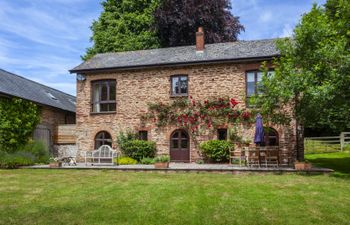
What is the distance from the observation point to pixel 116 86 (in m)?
18.0

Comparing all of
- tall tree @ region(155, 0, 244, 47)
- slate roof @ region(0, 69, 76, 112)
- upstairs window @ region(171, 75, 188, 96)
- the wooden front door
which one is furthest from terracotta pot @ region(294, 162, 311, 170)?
tall tree @ region(155, 0, 244, 47)

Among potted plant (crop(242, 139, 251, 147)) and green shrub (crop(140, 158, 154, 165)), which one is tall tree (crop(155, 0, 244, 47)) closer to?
potted plant (crop(242, 139, 251, 147))

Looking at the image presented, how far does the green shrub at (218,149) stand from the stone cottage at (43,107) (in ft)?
27.8

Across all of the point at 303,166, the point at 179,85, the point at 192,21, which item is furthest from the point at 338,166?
the point at 192,21

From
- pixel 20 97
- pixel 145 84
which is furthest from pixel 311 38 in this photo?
pixel 20 97

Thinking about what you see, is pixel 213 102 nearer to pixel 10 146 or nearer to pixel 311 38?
pixel 311 38

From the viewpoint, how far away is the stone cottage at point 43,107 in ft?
59.6

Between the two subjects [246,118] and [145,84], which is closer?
[246,118]

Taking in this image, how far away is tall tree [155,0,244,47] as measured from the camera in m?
25.7

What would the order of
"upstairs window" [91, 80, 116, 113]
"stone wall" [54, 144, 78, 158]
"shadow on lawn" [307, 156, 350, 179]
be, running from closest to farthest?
"shadow on lawn" [307, 156, 350, 179] < "upstairs window" [91, 80, 116, 113] < "stone wall" [54, 144, 78, 158]

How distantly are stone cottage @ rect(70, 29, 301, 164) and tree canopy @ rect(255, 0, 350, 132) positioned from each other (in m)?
3.32

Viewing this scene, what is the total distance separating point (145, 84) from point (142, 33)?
12.8 metres

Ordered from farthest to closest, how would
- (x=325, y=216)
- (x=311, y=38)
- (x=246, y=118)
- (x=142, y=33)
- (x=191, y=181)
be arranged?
(x=142, y=33) → (x=246, y=118) → (x=311, y=38) → (x=191, y=181) → (x=325, y=216)

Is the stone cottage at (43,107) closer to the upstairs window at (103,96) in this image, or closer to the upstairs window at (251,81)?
the upstairs window at (103,96)
